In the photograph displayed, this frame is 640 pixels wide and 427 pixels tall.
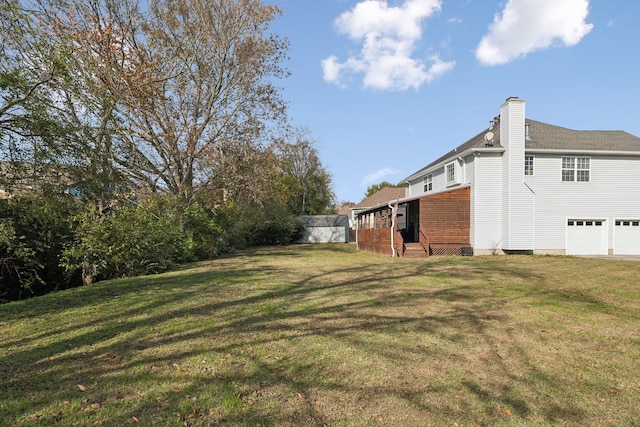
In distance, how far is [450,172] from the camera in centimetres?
2195

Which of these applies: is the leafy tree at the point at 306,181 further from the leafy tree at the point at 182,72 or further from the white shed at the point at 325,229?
the leafy tree at the point at 182,72

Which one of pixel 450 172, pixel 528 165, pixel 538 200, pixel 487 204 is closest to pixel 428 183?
pixel 450 172

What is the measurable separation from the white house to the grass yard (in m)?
11.1

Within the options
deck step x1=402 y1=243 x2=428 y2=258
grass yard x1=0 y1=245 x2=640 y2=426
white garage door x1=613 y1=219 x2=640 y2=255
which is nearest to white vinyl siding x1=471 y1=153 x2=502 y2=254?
deck step x1=402 y1=243 x2=428 y2=258

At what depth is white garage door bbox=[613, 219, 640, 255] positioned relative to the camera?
19422mm

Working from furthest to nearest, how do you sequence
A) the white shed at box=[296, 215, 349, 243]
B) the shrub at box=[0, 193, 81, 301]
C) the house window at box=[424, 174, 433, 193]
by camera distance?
1. the white shed at box=[296, 215, 349, 243]
2. the house window at box=[424, 174, 433, 193]
3. the shrub at box=[0, 193, 81, 301]

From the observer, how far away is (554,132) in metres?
21.2

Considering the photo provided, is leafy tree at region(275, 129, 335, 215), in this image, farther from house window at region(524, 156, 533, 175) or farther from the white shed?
house window at region(524, 156, 533, 175)

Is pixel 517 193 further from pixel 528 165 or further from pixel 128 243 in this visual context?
pixel 128 243

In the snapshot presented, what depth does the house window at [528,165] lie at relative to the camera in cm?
1919

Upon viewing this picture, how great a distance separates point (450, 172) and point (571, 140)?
6435 mm

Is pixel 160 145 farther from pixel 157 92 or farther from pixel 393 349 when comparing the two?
pixel 393 349

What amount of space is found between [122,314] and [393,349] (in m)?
4.81

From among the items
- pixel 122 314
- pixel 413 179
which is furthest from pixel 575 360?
pixel 413 179
